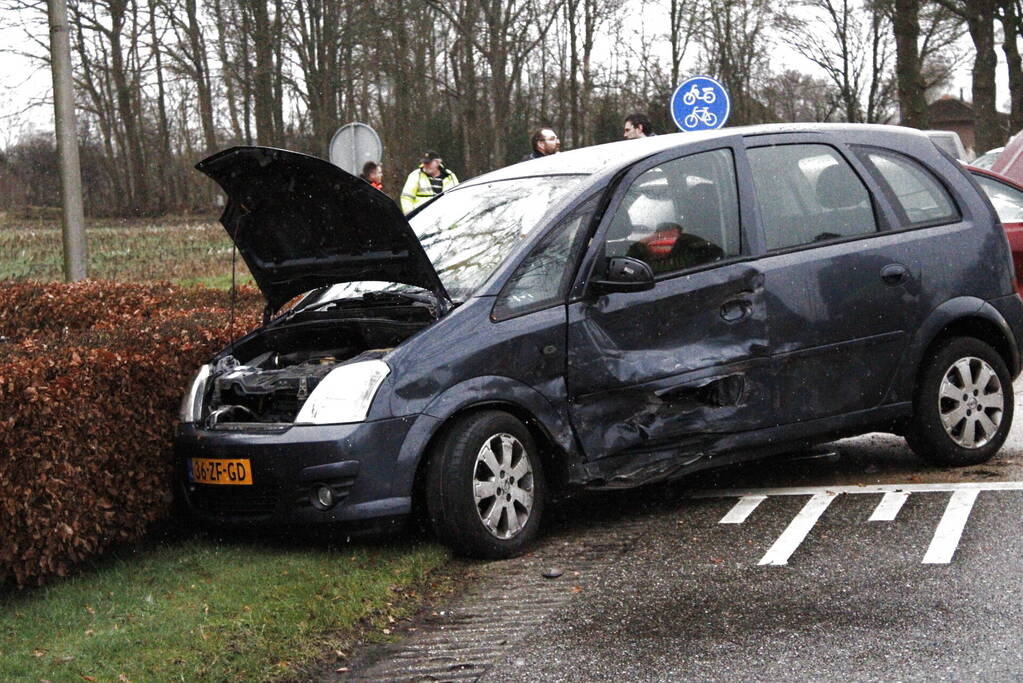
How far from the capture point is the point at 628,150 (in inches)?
274

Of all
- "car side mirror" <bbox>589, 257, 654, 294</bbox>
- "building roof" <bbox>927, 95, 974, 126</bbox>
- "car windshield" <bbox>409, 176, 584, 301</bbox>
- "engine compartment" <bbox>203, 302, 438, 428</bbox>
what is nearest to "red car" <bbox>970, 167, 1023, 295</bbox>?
"car windshield" <bbox>409, 176, 584, 301</bbox>

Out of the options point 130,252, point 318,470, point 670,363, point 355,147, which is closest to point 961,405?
point 670,363

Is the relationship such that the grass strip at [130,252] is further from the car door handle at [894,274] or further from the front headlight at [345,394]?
the front headlight at [345,394]

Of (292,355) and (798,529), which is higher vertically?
(292,355)

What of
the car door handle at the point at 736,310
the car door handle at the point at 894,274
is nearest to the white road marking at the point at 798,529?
the car door handle at the point at 736,310

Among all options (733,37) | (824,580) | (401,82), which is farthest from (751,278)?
(733,37)

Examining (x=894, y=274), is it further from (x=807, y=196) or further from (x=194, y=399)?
(x=194, y=399)

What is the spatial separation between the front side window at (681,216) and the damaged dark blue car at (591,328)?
1 cm

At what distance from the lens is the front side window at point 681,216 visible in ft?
21.9

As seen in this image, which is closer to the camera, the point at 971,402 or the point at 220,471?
the point at 220,471

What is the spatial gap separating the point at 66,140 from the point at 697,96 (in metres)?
7.74

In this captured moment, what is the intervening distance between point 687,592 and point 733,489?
2001mm

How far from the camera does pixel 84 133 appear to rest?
42.8 metres

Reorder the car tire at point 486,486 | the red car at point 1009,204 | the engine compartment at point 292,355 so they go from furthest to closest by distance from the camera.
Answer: the red car at point 1009,204
the engine compartment at point 292,355
the car tire at point 486,486
